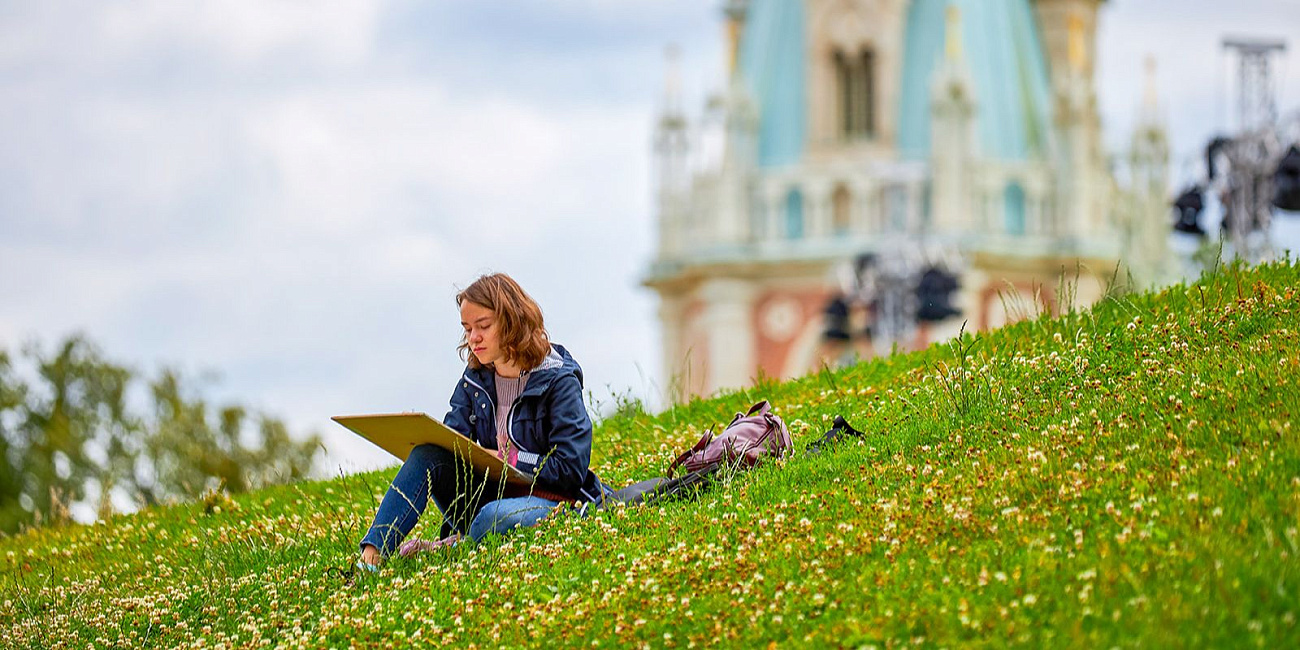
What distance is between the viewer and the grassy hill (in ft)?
24.6

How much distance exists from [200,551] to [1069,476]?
4236 mm

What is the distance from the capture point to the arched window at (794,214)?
6031cm

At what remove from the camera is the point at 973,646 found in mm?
7297

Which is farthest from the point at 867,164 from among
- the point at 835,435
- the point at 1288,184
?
the point at 835,435

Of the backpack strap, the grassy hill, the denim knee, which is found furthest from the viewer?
the backpack strap

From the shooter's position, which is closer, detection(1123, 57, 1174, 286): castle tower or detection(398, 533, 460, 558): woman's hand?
detection(398, 533, 460, 558): woman's hand

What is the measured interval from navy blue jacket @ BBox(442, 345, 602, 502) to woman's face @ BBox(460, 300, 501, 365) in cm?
17

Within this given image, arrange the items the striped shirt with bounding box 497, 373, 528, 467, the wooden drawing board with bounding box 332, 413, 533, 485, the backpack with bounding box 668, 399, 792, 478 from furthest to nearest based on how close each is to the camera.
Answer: the backpack with bounding box 668, 399, 792, 478, the striped shirt with bounding box 497, 373, 528, 467, the wooden drawing board with bounding box 332, 413, 533, 485

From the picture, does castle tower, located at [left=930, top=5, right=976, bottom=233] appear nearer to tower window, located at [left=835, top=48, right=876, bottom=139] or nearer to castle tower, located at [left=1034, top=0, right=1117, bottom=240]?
tower window, located at [left=835, top=48, right=876, bottom=139]

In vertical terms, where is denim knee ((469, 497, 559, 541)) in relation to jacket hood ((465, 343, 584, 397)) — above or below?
below

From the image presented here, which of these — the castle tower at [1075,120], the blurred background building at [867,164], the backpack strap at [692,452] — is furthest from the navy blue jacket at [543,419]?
the castle tower at [1075,120]

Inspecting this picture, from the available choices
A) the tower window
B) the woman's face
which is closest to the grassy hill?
the woman's face

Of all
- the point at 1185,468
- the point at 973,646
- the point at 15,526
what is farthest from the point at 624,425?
the point at 15,526

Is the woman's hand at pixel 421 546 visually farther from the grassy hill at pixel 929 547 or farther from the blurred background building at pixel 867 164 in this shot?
the blurred background building at pixel 867 164
